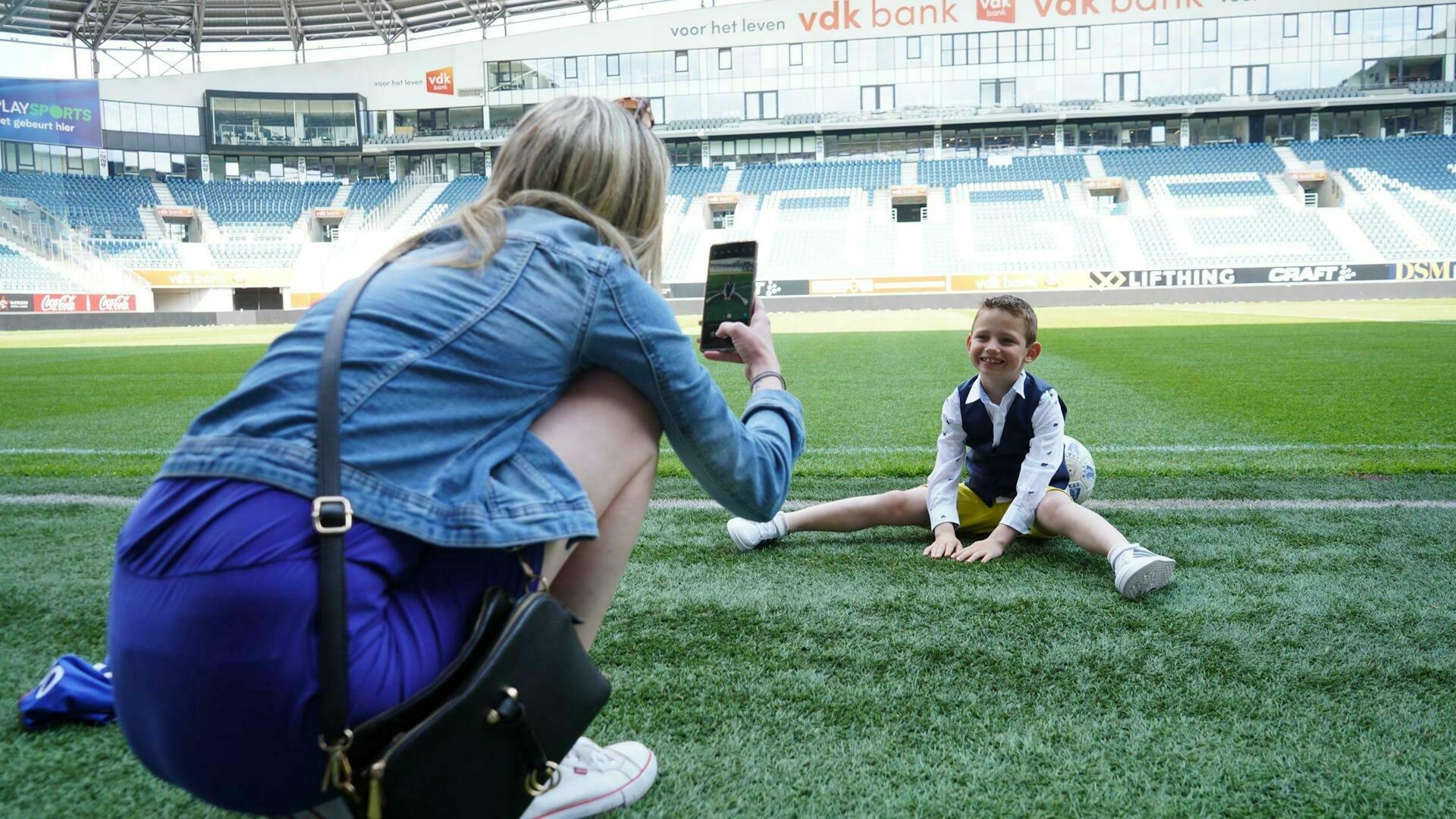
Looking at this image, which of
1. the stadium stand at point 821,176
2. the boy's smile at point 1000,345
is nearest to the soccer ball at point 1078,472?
the boy's smile at point 1000,345

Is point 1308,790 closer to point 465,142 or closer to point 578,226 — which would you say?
point 578,226

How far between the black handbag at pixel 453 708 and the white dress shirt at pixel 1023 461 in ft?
7.88

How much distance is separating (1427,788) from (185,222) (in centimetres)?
4790

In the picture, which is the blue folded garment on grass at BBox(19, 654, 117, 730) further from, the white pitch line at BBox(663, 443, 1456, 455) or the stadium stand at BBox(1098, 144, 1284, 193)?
the stadium stand at BBox(1098, 144, 1284, 193)

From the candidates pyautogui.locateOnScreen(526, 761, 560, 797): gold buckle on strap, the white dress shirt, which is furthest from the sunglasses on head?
the white dress shirt

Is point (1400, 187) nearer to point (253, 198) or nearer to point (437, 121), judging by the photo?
point (437, 121)

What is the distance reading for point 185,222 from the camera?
42.9m

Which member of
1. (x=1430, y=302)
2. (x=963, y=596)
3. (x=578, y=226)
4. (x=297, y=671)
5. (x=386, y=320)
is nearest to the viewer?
(x=297, y=671)

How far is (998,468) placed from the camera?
12.3 ft

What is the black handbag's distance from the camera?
1.22 m

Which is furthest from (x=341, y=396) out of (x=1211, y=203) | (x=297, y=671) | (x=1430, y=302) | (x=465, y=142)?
(x=465, y=142)

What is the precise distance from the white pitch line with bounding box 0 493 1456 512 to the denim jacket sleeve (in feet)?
9.07

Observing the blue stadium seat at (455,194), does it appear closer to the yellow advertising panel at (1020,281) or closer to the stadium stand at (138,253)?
the stadium stand at (138,253)

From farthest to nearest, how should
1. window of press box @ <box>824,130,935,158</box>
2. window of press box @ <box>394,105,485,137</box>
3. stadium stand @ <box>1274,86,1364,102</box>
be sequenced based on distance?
window of press box @ <box>394,105,485,137</box>
window of press box @ <box>824,130,935,158</box>
stadium stand @ <box>1274,86,1364,102</box>
